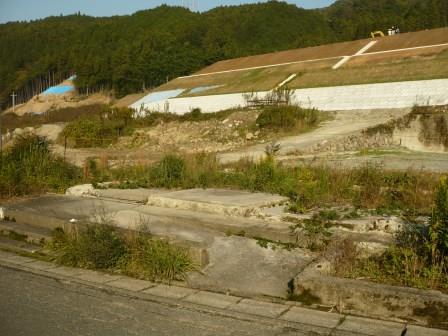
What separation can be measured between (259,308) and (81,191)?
6642mm

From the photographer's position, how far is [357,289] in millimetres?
4789

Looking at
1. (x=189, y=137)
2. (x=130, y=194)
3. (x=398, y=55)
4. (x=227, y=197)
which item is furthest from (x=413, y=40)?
(x=227, y=197)

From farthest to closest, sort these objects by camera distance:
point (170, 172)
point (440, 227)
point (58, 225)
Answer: point (170, 172) < point (58, 225) < point (440, 227)

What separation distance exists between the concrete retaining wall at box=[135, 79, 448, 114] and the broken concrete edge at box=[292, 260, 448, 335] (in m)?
22.6

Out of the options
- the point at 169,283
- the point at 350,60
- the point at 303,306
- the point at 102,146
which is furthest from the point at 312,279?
the point at 350,60

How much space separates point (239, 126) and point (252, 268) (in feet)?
79.5

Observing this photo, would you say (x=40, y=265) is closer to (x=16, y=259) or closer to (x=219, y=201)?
(x=16, y=259)

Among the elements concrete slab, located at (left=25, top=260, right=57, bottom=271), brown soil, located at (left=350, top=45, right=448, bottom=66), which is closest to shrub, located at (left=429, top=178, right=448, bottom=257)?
concrete slab, located at (left=25, top=260, right=57, bottom=271)

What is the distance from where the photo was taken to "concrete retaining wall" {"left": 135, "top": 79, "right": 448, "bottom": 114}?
1058 inches

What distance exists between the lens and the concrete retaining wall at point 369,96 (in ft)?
88.2

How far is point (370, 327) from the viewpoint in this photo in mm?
4414

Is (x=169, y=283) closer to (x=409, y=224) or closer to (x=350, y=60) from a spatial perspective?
(x=409, y=224)

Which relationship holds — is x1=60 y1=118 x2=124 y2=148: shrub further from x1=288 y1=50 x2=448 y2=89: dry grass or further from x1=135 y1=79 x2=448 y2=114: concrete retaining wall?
x1=288 y1=50 x2=448 y2=89: dry grass

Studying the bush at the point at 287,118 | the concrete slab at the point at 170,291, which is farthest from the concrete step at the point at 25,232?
the bush at the point at 287,118
